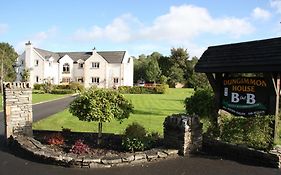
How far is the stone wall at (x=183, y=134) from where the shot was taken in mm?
10156

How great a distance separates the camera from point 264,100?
10.2 metres

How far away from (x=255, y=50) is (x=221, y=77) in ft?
6.11

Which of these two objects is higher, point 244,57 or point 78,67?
point 78,67

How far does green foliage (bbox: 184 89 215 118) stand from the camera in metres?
12.1

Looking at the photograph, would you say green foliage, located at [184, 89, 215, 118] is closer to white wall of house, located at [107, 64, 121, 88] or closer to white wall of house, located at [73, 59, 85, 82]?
white wall of house, located at [107, 64, 121, 88]

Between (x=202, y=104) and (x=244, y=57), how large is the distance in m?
2.64

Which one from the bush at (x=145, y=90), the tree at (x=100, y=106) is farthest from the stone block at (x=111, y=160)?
the bush at (x=145, y=90)

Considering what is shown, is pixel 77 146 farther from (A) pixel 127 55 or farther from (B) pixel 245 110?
(A) pixel 127 55

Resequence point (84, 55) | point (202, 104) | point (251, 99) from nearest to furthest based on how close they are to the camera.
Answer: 1. point (251, 99)
2. point (202, 104)
3. point (84, 55)

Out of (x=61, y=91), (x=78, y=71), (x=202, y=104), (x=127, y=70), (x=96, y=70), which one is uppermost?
(x=127, y=70)

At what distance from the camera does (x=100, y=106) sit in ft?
34.1

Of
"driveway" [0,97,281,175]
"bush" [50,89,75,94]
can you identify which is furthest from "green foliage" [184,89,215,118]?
"bush" [50,89,75,94]

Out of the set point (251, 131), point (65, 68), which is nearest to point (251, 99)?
point (251, 131)

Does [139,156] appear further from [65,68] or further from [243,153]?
[65,68]
